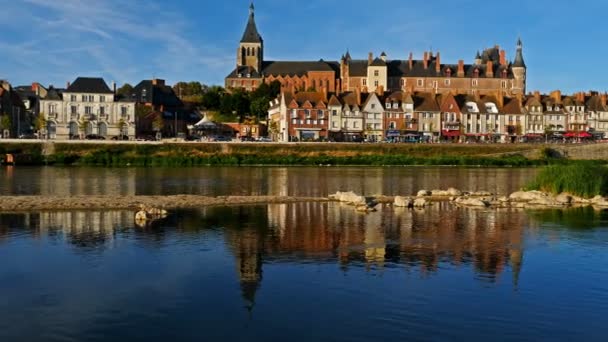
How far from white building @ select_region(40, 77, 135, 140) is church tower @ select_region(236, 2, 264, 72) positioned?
55.2m

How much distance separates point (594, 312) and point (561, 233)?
11.0m

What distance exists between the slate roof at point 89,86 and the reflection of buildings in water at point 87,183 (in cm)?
3559

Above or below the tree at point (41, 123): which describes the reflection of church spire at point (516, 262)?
below

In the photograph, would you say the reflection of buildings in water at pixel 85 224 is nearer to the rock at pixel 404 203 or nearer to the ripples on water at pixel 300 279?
the ripples on water at pixel 300 279

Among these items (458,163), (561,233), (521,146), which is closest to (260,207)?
(561,233)

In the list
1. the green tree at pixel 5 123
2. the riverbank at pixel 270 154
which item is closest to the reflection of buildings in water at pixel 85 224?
the riverbank at pixel 270 154

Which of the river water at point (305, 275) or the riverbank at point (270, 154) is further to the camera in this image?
the riverbank at point (270, 154)

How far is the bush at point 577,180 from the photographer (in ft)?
117

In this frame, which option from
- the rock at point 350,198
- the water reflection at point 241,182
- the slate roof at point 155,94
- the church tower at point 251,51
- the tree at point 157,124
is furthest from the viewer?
the church tower at point 251,51

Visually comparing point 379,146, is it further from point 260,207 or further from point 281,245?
point 281,245

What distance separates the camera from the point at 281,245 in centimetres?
2167

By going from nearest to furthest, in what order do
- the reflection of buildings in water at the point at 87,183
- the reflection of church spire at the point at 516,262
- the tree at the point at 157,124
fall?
the reflection of church spire at the point at 516,262 → the reflection of buildings in water at the point at 87,183 → the tree at the point at 157,124

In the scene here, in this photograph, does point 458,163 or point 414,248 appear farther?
point 458,163

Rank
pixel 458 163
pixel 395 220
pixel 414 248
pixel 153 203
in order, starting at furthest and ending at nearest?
pixel 458 163
pixel 153 203
pixel 395 220
pixel 414 248
